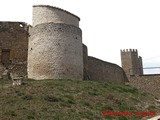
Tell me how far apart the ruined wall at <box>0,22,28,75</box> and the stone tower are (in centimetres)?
193

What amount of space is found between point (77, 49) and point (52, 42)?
231 cm

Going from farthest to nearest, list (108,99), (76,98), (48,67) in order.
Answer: (48,67)
(108,99)
(76,98)

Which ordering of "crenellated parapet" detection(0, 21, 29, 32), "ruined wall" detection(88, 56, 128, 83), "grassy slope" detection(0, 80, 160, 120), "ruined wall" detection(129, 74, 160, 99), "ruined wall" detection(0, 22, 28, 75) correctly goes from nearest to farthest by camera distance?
1. "grassy slope" detection(0, 80, 160, 120)
2. "ruined wall" detection(0, 22, 28, 75)
3. "crenellated parapet" detection(0, 21, 29, 32)
4. "ruined wall" detection(129, 74, 160, 99)
5. "ruined wall" detection(88, 56, 128, 83)

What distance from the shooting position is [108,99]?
19.5 meters

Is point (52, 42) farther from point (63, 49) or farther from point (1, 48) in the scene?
point (1, 48)

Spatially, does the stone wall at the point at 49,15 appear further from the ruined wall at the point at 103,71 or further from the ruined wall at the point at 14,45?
the ruined wall at the point at 103,71

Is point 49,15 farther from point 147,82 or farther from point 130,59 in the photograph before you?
point 130,59

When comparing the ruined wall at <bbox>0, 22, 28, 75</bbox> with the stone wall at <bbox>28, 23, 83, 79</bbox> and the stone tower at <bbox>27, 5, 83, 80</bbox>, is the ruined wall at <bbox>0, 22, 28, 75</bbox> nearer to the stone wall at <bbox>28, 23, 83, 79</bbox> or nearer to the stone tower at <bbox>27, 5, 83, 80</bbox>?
the stone tower at <bbox>27, 5, 83, 80</bbox>

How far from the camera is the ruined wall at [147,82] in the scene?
30016 mm

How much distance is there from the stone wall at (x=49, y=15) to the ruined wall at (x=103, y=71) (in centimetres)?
643

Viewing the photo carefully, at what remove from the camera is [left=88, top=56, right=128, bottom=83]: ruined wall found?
3014 centimetres

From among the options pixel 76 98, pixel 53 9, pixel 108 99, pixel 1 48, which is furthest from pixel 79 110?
pixel 1 48

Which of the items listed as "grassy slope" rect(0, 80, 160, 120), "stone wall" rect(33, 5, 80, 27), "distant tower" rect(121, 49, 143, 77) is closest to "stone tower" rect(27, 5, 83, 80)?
"stone wall" rect(33, 5, 80, 27)

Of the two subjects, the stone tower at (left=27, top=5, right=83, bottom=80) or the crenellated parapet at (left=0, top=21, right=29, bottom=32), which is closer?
the stone tower at (left=27, top=5, right=83, bottom=80)
